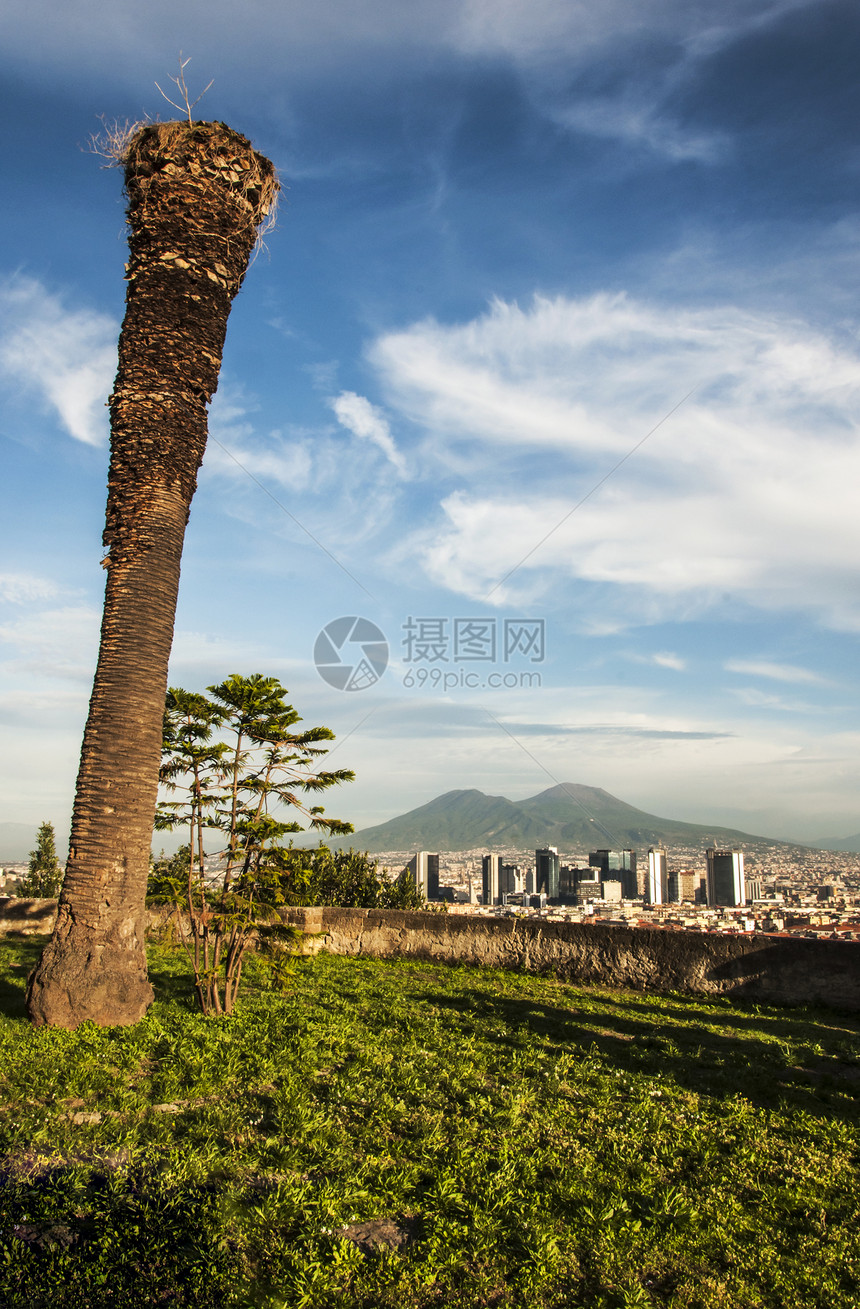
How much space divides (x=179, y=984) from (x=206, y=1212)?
237 inches

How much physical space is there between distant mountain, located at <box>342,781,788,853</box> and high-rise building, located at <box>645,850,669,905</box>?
46.5 m

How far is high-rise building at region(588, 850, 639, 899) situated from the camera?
27.3 meters

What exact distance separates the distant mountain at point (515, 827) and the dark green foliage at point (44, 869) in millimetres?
54959

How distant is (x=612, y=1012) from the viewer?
737 centimetres

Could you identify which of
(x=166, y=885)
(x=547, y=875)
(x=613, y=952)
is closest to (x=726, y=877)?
(x=613, y=952)

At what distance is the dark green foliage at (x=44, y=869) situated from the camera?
68.6 ft

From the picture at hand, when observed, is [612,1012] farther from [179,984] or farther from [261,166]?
[261,166]

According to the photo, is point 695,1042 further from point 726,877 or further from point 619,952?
→ point 726,877

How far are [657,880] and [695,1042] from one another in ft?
55.7

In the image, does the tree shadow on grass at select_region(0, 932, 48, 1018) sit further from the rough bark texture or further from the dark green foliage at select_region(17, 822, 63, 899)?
the dark green foliage at select_region(17, 822, 63, 899)

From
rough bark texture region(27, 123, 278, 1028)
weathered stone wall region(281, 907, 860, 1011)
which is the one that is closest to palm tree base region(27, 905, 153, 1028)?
rough bark texture region(27, 123, 278, 1028)

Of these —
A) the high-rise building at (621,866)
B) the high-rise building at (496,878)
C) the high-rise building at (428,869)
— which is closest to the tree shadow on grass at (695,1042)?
the high-rise building at (428,869)

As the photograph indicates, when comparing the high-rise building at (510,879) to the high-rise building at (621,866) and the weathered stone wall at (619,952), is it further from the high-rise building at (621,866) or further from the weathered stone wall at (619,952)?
the weathered stone wall at (619,952)

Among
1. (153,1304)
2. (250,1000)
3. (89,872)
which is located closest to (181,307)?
(89,872)
